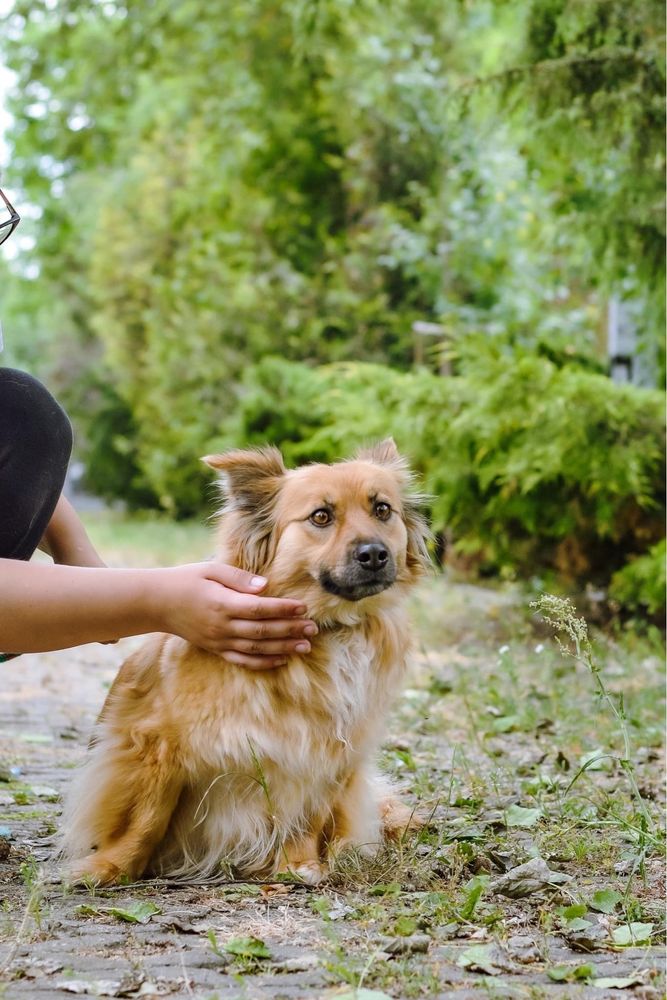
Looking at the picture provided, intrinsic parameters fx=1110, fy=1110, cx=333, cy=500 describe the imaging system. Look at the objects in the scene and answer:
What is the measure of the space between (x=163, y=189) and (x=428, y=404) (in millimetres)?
12117

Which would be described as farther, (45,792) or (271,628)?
(45,792)

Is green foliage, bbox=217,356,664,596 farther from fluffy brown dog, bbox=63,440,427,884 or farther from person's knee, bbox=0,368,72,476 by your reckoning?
person's knee, bbox=0,368,72,476

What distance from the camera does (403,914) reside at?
8.00ft

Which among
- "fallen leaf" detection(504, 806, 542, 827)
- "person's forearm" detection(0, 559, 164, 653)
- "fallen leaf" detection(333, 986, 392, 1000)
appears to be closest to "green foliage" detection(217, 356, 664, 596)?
"fallen leaf" detection(504, 806, 542, 827)

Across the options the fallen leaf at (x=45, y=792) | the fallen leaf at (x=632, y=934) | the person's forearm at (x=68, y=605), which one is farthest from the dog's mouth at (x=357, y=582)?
the fallen leaf at (x=45, y=792)

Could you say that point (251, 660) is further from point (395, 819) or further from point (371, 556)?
point (395, 819)

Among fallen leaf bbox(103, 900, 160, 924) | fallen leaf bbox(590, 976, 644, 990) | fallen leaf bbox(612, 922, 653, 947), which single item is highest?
fallen leaf bbox(590, 976, 644, 990)

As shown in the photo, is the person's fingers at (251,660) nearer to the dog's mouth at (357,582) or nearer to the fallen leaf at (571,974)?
the dog's mouth at (357,582)

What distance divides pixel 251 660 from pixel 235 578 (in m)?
0.21

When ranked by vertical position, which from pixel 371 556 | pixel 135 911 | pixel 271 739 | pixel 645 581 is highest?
pixel 371 556

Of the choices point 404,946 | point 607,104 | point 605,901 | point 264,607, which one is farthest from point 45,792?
point 607,104

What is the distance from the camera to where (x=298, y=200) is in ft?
46.5

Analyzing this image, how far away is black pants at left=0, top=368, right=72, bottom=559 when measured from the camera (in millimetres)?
2703

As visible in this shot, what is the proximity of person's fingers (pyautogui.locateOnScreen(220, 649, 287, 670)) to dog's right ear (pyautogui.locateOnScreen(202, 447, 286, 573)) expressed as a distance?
294mm
